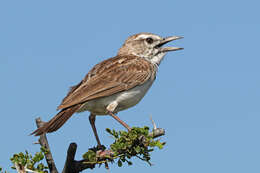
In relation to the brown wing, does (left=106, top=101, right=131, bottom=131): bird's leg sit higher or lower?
lower

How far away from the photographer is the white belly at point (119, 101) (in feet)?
25.2

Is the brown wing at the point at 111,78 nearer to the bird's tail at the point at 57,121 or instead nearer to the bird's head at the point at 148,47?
the bird's tail at the point at 57,121

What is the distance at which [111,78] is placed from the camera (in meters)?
8.33

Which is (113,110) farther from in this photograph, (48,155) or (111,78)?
(48,155)

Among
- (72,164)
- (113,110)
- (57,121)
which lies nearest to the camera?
(72,164)

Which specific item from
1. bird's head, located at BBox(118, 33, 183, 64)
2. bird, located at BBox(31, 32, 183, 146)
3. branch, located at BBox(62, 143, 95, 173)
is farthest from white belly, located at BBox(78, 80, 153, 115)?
branch, located at BBox(62, 143, 95, 173)

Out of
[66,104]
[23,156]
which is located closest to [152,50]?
[66,104]

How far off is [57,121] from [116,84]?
1882 millimetres

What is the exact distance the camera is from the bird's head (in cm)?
962

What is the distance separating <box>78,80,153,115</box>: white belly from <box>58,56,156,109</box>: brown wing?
10 centimetres

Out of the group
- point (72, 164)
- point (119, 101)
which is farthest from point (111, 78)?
point (72, 164)

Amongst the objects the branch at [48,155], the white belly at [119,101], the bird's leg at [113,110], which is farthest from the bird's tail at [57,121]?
the bird's leg at [113,110]

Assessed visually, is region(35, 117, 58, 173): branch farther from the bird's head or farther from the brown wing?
the bird's head

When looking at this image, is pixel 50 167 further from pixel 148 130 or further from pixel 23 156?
pixel 148 130
